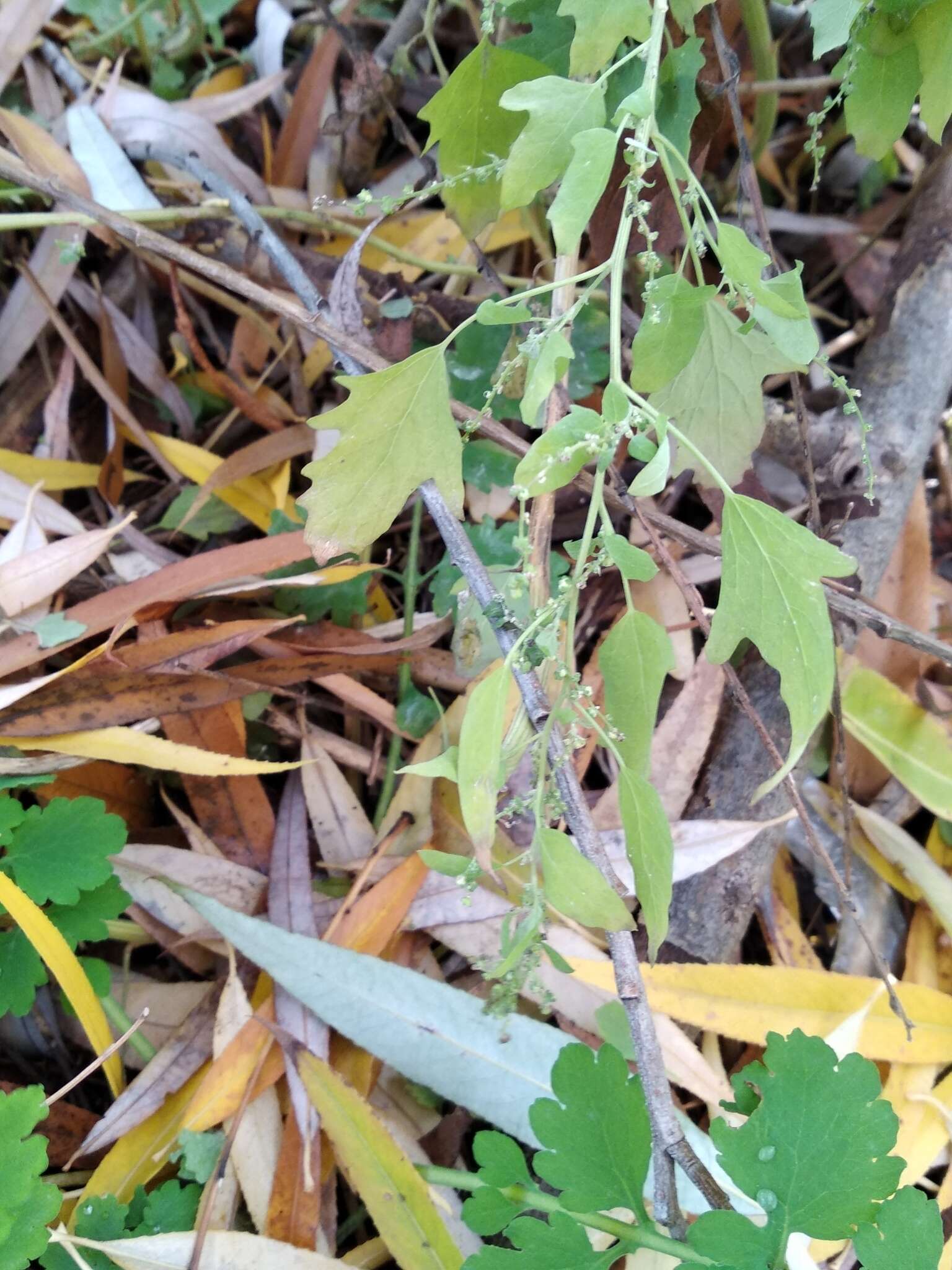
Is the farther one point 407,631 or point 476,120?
point 407,631

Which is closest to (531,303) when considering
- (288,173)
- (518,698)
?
(518,698)

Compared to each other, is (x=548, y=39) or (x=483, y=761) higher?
(x=548, y=39)

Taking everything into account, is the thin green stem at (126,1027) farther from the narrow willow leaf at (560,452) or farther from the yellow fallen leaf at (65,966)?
the narrow willow leaf at (560,452)

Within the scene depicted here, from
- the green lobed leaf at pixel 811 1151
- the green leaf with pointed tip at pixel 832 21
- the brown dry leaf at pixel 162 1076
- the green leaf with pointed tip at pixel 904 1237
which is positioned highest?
the green leaf with pointed tip at pixel 832 21

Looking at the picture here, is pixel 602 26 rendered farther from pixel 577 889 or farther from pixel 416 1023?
pixel 416 1023

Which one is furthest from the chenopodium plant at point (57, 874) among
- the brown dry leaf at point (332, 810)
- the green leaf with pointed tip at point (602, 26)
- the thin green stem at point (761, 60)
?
the thin green stem at point (761, 60)

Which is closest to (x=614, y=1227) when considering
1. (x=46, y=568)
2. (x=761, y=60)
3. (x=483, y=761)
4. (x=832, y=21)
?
(x=483, y=761)
